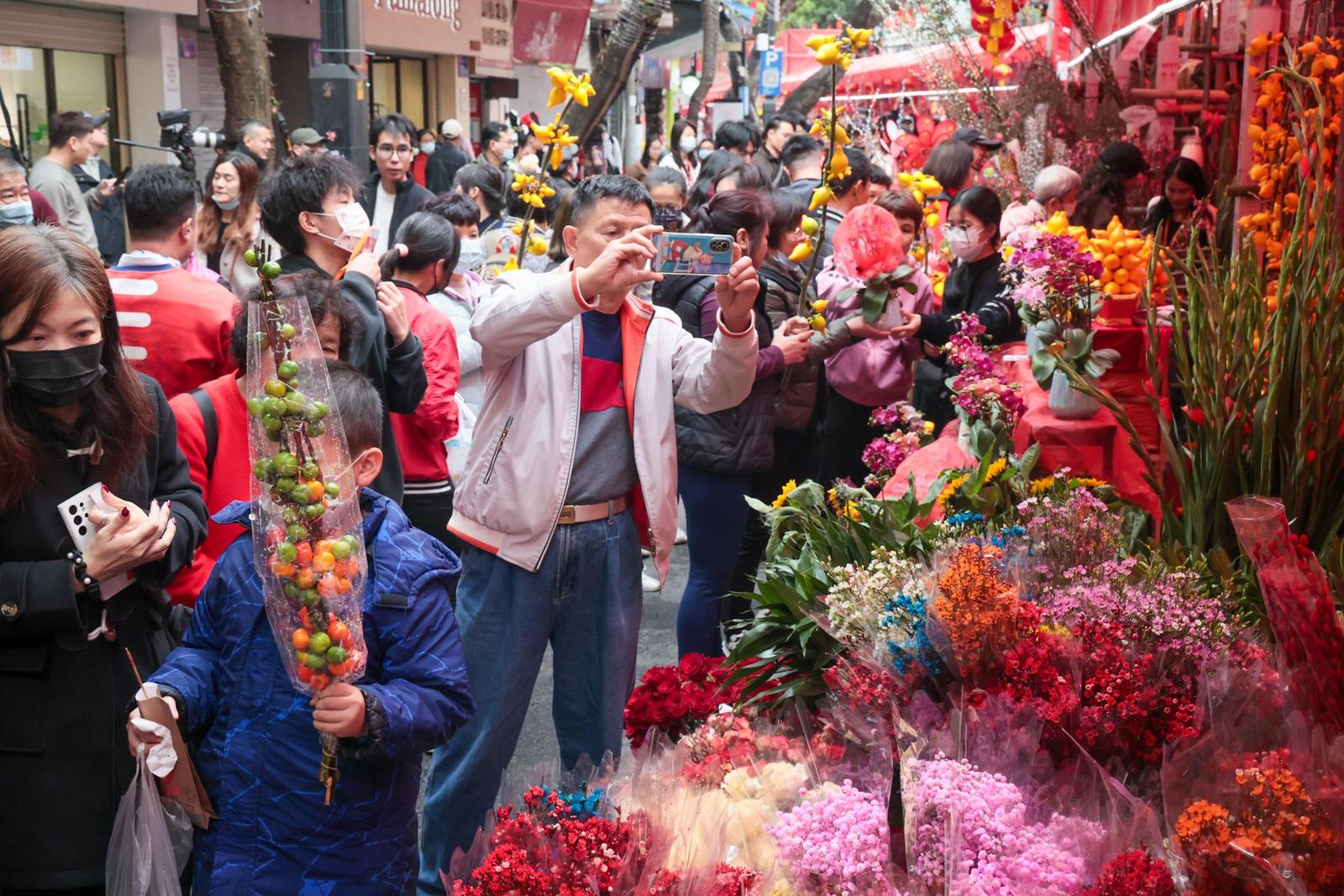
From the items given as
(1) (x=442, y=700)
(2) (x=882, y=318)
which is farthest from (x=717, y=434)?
(1) (x=442, y=700)

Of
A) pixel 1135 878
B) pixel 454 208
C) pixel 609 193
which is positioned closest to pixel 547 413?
pixel 609 193

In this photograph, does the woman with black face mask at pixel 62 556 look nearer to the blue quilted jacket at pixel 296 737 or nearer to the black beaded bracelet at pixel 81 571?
the black beaded bracelet at pixel 81 571

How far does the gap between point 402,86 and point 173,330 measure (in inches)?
672

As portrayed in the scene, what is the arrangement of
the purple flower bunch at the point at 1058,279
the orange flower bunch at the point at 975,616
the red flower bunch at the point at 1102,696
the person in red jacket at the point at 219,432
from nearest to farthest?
1. the red flower bunch at the point at 1102,696
2. the orange flower bunch at the point at 975,616
3. the person in red jacket at the point at 219,432
4. the purple flower bunch at the point at 1058,279

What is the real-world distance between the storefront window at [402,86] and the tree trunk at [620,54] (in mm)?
6429

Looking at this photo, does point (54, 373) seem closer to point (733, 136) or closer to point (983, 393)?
point (983, 393)

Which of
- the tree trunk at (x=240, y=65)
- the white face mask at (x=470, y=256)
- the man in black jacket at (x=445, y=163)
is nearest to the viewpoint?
the white face mask at (x=470, y=256)

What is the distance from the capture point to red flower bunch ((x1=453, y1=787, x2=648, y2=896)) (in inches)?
66.5

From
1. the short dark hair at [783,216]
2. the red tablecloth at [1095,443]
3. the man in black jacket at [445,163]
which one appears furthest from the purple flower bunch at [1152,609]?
the man in black jacket at [445,163]

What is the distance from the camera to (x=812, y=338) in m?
4.96

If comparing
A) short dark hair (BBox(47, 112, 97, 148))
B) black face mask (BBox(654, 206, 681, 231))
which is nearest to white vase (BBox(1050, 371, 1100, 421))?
black face mask (BBox(654, 206, 681, 231))

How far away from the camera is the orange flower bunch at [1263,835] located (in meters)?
1.62

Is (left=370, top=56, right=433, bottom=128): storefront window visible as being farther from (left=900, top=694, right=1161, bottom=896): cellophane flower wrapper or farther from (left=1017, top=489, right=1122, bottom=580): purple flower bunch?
(left=900, top=694, right=1161, bottom=896): cellophane flower wrapper

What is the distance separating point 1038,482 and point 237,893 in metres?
2.02
